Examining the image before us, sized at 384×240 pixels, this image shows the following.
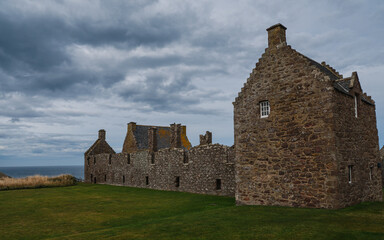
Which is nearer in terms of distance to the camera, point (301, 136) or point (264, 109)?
point (301, 136)

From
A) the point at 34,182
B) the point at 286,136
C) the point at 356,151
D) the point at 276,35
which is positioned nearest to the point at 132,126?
the point at 34,182

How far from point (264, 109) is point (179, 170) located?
11769 mm

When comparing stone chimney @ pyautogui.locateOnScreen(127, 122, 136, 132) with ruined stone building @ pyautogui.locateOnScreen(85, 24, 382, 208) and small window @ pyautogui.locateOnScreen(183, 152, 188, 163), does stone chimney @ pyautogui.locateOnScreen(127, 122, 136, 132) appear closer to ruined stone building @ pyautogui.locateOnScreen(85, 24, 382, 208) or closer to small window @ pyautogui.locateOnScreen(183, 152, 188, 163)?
small window @ pyautogui.locateOnScreen(183, 152, 188, 163)

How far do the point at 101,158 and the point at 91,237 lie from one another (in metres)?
31.3

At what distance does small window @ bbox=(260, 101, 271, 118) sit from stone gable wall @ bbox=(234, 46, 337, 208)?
223mm

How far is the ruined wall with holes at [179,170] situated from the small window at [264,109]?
20.4ft

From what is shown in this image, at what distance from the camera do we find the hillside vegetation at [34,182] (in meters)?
29.0

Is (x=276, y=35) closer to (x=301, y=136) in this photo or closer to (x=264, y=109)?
(x=264, y=109)

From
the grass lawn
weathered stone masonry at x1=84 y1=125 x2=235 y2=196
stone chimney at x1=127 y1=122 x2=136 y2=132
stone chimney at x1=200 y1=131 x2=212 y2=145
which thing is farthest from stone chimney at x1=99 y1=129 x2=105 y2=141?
the grass lawn

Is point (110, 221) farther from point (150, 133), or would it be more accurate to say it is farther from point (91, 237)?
point (150, 133)

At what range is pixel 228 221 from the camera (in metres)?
10.0

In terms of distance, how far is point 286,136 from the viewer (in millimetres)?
13148

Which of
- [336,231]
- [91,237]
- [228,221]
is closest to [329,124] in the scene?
[336,231]

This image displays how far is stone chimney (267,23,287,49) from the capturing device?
14.1 meters
